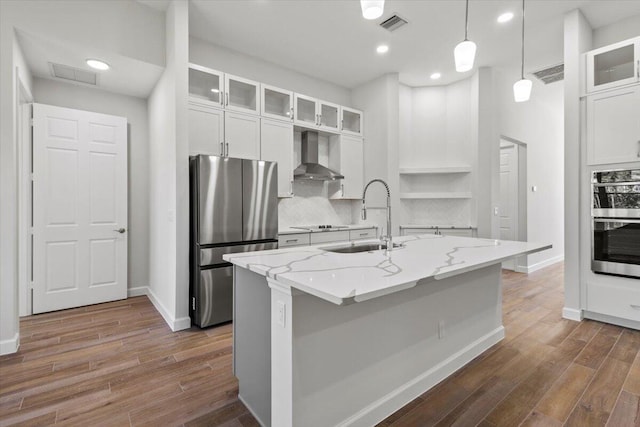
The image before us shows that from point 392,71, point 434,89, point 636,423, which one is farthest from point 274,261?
point 434,89

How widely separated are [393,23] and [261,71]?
184 centimetres

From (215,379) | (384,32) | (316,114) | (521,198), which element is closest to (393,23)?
(384,32)

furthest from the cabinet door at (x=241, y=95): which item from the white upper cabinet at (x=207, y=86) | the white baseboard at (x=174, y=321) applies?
the white baseboard at (x=174, y=321)

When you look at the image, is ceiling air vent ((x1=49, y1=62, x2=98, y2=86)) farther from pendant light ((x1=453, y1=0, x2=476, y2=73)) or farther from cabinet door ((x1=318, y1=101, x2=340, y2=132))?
pendant light ((x1=453, y1=0, x2=476, y2=73))

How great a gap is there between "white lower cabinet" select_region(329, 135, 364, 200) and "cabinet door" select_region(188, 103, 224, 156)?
6.19 feet

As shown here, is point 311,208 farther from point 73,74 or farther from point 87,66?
point 73,74

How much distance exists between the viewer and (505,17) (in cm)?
332

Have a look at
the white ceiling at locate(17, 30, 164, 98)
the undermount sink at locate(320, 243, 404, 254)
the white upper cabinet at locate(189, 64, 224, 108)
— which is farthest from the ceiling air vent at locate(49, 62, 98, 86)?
the undermount sink at locate(320, 243, 404, 254)

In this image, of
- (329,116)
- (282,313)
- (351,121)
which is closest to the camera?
(282,313)

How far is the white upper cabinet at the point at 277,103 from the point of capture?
156 inches

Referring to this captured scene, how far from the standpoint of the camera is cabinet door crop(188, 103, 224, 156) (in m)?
3.31

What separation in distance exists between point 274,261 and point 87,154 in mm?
3424

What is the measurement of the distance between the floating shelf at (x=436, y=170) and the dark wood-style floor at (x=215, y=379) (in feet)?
7.75

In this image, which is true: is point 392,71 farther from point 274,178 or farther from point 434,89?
point 274,178
